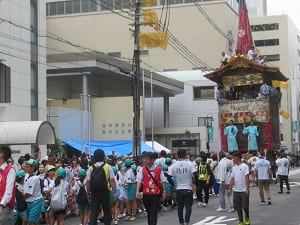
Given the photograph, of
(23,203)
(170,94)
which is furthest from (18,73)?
(170,94)

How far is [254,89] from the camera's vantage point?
31.4 metres

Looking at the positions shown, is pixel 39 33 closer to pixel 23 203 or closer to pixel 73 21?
pixel 23 203

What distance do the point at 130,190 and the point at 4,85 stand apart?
528 inches

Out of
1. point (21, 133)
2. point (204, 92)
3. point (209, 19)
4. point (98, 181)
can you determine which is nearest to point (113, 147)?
point (21, 133)

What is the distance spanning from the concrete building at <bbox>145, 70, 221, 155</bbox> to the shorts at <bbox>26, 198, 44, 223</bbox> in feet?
131

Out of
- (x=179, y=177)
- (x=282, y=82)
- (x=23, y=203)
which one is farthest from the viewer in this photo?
(x=282, y=82)

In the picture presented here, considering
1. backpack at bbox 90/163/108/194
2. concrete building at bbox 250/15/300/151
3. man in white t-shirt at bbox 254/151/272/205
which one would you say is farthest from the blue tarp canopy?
concrete building at bbox 250/15/300/151

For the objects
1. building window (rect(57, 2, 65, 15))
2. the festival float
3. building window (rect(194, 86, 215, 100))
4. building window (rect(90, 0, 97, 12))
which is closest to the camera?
the festival float

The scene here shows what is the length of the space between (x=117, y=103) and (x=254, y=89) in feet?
47.6

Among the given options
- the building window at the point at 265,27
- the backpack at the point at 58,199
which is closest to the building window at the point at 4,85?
the backpack at the point at 58,199

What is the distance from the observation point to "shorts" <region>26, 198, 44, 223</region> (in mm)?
10484

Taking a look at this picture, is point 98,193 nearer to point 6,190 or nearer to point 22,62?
point 6,190

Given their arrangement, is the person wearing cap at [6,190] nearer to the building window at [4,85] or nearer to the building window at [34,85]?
the building window at [4,85]

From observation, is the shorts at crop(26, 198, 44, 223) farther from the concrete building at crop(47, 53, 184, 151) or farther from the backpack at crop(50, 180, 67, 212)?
the concrete building at crop(47, 53, 184, 151)
